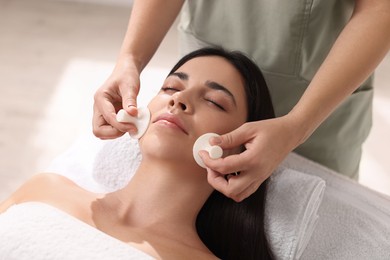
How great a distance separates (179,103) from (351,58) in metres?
0.42

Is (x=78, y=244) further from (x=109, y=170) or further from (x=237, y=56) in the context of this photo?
(x=237, y=56)

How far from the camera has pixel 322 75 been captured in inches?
54.1

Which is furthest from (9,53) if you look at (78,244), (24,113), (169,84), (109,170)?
(78,244)

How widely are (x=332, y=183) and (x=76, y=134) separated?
4.31 feet

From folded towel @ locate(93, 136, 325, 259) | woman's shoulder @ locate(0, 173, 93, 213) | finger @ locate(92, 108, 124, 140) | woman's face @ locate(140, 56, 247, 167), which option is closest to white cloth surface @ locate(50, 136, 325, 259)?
folded towel @ locate(93, 136, 325, 259)

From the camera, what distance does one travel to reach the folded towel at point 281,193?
1529mm

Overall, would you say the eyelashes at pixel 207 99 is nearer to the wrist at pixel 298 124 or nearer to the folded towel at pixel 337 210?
the wrist at pixel 298 124

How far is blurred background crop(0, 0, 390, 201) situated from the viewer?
A: 260 cm

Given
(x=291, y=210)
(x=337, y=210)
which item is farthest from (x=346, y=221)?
(x=291, y=210)

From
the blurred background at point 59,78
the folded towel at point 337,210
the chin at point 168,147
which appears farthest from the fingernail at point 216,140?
the blurred background at point 59,78

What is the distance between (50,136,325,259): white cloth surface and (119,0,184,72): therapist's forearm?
0.31m

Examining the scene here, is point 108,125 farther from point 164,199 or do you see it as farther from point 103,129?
point 164,199

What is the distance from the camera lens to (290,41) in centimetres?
158

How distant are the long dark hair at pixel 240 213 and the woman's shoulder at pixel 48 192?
35cm
